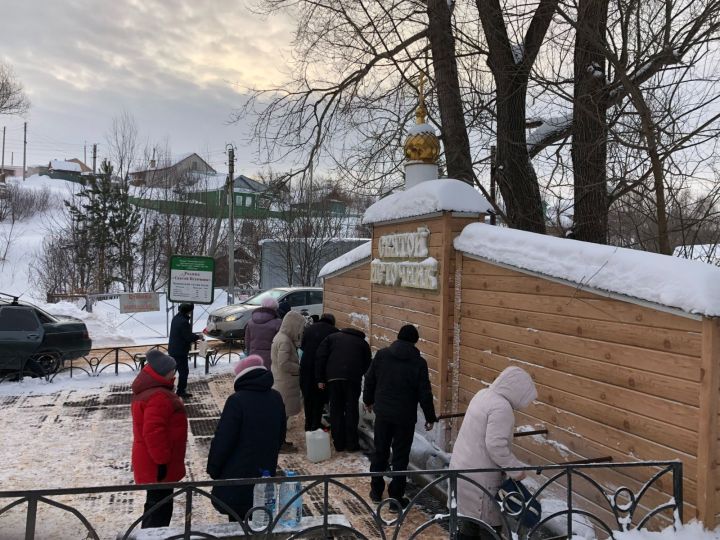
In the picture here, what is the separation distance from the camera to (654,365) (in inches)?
136

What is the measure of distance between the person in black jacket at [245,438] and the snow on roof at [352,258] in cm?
467

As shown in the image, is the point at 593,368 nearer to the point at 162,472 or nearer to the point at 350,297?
the point at 162,472

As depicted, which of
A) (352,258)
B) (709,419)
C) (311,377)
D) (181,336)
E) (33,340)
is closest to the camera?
(709,419)

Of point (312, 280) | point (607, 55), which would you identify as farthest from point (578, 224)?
point (312, 280)

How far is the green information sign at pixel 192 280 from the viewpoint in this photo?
39.2 ft

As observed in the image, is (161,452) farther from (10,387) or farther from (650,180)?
(10,387)

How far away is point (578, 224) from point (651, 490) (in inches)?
187

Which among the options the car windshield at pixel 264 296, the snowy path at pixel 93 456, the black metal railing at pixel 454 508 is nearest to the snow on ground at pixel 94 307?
the car windshield at pixel 264 296

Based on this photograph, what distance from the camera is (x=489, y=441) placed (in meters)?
3.41

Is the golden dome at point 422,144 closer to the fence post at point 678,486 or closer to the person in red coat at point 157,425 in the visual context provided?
the person in red coat at point 157,425

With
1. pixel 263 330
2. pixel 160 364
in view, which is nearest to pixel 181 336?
pixel 263 330

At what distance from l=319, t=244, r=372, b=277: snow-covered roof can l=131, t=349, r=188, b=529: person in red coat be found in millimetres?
4741

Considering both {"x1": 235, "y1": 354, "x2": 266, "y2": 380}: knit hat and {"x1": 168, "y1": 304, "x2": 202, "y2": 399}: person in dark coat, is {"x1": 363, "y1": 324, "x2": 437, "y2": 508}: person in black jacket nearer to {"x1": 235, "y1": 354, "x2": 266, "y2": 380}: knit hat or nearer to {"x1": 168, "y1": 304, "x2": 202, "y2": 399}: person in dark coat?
{"x1": 235, "y1": 354, "x2": 266, "y2": 380}: knit hat

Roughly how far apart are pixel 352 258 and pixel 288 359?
251 cm
